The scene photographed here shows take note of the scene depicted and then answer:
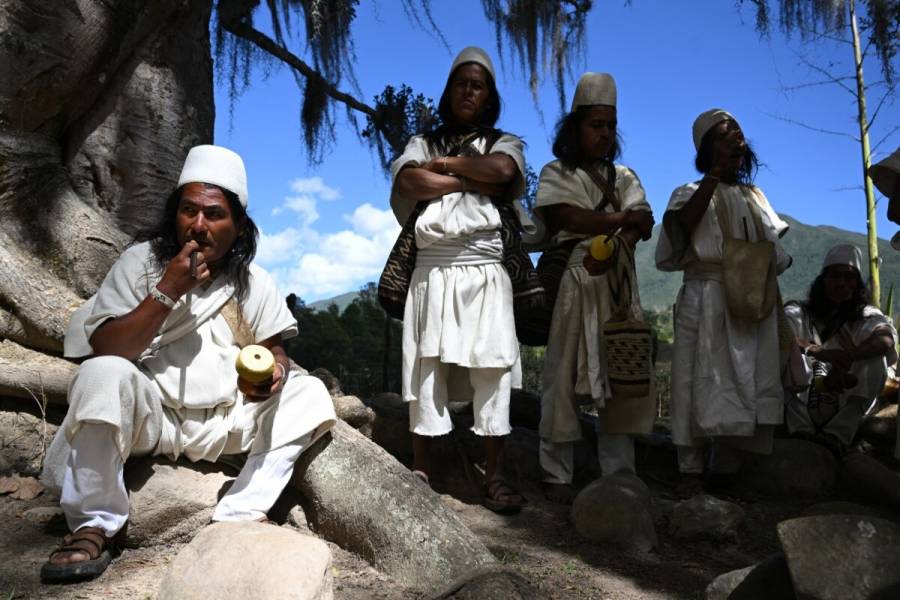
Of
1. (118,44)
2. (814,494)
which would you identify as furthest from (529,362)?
(118,44)

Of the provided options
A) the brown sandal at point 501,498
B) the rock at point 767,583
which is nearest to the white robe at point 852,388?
the brown sandal at point 501,498

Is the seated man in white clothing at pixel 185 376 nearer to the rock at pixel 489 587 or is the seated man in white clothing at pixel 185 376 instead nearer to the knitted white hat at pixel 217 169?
the knitted white hat at pixel 217 169

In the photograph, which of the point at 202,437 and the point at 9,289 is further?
the point at 9,289

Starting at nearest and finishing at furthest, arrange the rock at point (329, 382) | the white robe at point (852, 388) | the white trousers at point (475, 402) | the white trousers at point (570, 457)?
1. the white trousers at point (475, 402)
2. the white trousers at point (570, 457)
3. the rock at point (329, 382)
4. the white robe at point (852, 388)

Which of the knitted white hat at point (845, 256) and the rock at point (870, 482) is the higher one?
the knitted white hat at point (845, 256)

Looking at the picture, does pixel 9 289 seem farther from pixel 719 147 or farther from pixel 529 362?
pixel 529 362

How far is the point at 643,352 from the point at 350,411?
1.60 m

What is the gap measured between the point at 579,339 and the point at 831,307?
114 inches

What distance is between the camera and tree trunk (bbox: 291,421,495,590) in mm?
2814

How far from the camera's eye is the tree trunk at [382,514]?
2.81m

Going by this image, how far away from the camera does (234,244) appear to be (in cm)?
330

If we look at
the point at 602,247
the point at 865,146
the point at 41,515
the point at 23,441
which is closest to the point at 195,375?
the point at 41,515

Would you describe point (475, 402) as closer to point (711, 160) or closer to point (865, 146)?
point (711, 160)

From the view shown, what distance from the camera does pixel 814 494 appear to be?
504 cm
